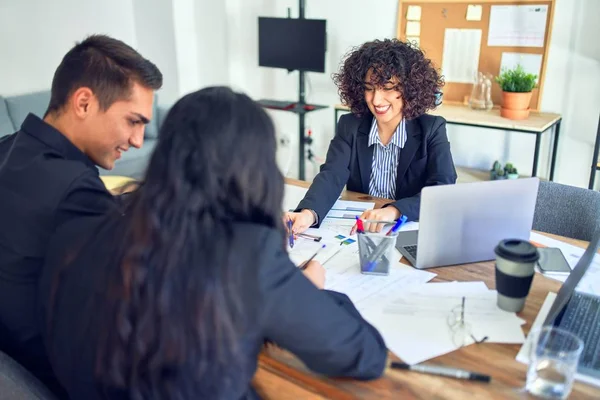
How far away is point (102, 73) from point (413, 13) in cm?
280

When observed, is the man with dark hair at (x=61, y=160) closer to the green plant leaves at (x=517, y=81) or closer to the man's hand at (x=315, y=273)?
the man's hand at (x=315, y=273)

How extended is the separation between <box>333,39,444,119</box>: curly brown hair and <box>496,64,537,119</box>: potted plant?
1.23 m

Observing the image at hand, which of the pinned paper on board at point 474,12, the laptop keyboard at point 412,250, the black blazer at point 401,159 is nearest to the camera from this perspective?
the laptop keyboard at point 412,250

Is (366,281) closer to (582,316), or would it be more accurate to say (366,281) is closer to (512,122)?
(582,316)

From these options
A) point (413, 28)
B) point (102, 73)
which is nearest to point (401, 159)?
point (102, 73)

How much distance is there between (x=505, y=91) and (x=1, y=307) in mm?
2863

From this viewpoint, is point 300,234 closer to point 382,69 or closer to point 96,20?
point 382,69

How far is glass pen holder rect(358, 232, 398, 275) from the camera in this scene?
51.8 inches

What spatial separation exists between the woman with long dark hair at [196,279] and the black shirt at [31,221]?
0.20 metres

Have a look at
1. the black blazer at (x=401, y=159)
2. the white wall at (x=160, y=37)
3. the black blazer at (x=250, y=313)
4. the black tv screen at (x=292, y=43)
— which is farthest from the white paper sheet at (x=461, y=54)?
the black blazer at (x=250, y=313)

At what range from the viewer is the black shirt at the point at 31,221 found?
1037 millimetres

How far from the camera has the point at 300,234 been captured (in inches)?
63.3

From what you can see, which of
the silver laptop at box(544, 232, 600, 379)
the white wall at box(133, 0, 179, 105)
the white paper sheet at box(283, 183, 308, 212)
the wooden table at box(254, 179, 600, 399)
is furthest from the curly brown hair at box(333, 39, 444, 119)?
the white wall at box(133, 0, 179, 105)

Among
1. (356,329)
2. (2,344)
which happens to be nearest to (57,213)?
(2,344)
